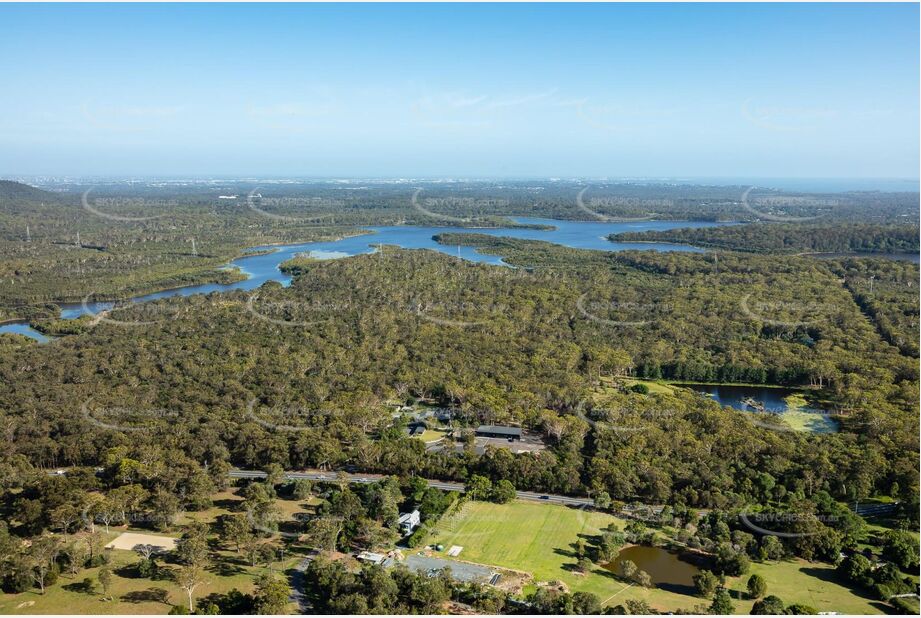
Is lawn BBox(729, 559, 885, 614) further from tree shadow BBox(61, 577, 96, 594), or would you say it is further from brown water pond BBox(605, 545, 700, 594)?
tree shadow BBox(61, 577, 96, 594)

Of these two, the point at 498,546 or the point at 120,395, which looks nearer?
the point at 498,546

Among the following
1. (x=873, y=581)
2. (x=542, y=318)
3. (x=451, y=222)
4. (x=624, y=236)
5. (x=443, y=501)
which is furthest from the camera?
(x=451, y=222)

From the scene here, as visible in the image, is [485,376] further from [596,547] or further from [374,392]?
[596,547]

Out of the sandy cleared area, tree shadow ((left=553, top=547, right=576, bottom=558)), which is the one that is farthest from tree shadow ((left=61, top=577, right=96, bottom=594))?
tree shadow ((left=553, top=547, right=576, bottom=558))

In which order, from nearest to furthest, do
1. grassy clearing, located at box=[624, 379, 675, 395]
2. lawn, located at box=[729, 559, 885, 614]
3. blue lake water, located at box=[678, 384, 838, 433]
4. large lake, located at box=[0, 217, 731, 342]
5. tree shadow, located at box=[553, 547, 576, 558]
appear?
lawn, located at box=[729, 559, 885, 614], tree shadow, located at box=[553, 547, 576, 558], blue lake water, located at box=[678, 384, 838, 433], grassy clearing, located at box=[624, 379, 675, 395], large lake, located at box=[0, 217, 731, 342]

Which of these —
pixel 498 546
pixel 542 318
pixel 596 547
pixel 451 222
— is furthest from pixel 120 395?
pixel 451 222

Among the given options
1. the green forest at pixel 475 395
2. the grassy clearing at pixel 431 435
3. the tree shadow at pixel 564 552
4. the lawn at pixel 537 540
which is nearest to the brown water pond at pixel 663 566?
the lawn at pixel 537 540
